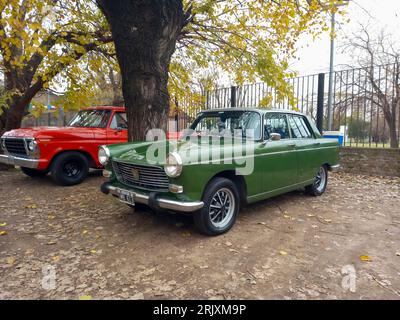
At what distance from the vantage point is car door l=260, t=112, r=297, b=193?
4512 millimetres

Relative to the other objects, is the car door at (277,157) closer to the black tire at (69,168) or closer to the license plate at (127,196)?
the license plate at (127,196)

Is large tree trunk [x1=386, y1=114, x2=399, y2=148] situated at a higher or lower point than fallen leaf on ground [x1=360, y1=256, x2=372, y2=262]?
higher

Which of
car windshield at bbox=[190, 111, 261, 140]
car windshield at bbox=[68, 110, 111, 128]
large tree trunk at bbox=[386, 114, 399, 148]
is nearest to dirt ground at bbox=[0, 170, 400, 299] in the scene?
car windshield at bbox=[190, 111, 261, 140]

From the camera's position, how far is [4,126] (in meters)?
9.35

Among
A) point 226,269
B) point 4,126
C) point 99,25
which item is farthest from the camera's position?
point 4,126

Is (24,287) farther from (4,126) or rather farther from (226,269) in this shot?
(4,126)

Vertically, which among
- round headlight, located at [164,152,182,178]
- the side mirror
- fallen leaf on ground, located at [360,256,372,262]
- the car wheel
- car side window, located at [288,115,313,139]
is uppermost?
car side window, located at [288,115,313,139]

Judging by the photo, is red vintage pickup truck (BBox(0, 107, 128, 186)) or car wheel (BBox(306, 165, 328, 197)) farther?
red vintage pickup truck (BBox(0, 107, 128, 186))

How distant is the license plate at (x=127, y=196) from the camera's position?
3863mm

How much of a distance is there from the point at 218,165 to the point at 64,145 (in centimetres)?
448

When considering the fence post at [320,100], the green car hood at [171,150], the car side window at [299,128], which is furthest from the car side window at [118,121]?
the fence post at [320,100]


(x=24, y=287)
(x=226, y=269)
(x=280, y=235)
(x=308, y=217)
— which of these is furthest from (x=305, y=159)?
(x=24, y=287)

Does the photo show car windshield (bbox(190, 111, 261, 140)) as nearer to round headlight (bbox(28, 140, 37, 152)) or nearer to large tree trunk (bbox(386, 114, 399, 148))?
round headlight (bbox(28, 140, 37, 152))
